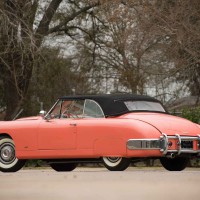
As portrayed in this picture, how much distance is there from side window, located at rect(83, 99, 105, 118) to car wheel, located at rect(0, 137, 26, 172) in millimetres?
1352

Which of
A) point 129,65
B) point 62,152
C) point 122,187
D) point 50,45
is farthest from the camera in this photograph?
point 129,65

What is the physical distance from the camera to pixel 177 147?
31.4 feet

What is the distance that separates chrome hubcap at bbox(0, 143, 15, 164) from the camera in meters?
11.1

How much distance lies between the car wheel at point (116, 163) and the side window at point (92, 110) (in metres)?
0.73

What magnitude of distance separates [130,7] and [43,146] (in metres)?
15.4

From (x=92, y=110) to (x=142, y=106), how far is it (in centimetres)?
75

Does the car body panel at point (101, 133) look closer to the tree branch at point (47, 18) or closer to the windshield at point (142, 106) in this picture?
the windshield at point (142, 106)

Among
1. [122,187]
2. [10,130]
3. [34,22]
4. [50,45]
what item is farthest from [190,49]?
[122,187]

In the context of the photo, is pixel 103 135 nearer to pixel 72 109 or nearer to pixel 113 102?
pixel 113 102

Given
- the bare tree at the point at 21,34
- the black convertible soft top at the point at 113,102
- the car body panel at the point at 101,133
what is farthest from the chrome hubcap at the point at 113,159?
the bare tree at the point at 21,34

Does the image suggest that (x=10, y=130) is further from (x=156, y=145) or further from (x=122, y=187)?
(x=122, y=187)

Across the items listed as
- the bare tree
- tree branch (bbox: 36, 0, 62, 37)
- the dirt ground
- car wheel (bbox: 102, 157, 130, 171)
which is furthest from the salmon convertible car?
tree branch (bbox: 36, 0, 62, 37)

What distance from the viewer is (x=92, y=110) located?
1055 cm

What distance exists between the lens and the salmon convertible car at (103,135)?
9.59m
